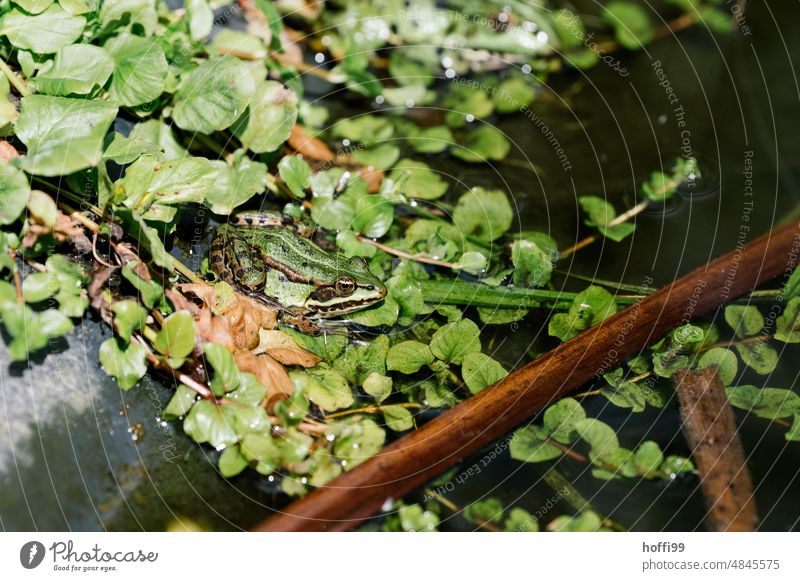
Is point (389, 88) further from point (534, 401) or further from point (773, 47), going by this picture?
point (773, 47)

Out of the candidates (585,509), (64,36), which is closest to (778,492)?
(585,509)

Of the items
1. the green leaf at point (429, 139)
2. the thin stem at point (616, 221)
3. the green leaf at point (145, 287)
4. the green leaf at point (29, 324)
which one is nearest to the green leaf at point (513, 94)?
the green leaf at point (429, 139)

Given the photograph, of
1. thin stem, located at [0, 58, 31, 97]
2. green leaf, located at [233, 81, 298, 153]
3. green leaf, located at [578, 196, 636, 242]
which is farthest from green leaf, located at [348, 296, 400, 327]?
thin stem, located at [0, 58, 31, 97]

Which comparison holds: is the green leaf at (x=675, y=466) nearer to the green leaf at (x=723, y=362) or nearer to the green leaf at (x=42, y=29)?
the green leaf at (x=723, y=362)

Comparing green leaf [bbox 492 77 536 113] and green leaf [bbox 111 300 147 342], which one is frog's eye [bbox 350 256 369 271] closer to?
green leaf [bbox 111 300 147 342]

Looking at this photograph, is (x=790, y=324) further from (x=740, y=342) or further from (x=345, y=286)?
(x=345, y=286)
